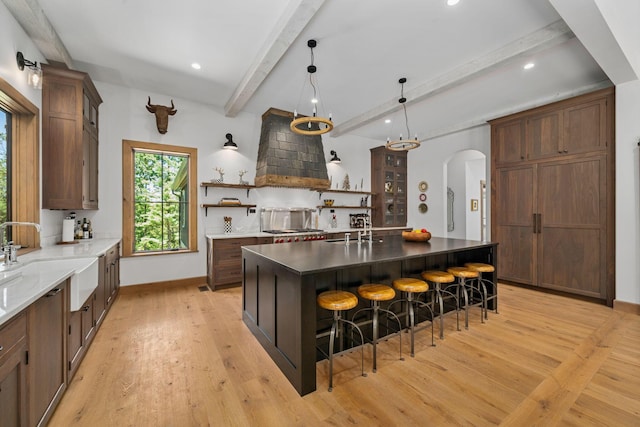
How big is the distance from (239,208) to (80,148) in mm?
2522

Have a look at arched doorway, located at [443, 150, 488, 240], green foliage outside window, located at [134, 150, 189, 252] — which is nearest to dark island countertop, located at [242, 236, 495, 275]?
green foliage outside window, located at [134, 150, 189, 252]

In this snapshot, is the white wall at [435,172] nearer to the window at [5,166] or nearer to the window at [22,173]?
the window at [22,173]

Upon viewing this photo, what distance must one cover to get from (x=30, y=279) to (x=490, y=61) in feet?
15.7

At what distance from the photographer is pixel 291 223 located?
577cm

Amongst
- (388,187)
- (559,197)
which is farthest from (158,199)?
(559,197)

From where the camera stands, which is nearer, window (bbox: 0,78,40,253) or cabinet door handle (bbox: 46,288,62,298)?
cabinet door handle (bbox: 46,288,62,298)

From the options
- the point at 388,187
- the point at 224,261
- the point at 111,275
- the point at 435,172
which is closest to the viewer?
the point at 111,275

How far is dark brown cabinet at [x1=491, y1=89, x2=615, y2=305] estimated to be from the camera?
3611 millimetres

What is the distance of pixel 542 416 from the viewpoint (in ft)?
5.59

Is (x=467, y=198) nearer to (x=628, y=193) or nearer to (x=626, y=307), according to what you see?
(x=628, y=193)

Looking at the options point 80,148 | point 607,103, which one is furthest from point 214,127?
point 607,103

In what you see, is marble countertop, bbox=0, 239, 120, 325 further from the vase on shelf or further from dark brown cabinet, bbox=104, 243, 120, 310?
the vase on shelf

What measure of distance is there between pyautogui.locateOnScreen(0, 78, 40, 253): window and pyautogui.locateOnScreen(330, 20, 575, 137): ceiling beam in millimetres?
4696

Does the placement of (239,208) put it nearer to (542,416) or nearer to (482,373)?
(482,373)
